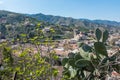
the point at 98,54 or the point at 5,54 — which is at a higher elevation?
the point at 98,54

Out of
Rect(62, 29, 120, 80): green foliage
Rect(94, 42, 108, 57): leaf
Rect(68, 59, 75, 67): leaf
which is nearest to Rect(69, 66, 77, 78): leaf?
Rect(62, 29, 120, 80): green foliage

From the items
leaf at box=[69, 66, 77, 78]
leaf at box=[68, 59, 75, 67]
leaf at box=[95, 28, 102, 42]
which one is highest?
leaf at box=[95, 28, 102, 42]

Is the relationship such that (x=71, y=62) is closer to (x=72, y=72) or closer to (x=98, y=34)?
(x=72, y=72)

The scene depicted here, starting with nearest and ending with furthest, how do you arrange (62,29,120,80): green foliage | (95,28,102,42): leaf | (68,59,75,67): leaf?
1. (62,29,120,80): green foliage
2. (95,28,102,42): leaf
3. (68,59,75,67): leaf

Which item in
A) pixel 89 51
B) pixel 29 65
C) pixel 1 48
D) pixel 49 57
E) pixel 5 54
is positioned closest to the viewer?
pixel 89 51

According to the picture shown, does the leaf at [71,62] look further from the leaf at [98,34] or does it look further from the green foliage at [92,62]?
the leaf at [98,34]

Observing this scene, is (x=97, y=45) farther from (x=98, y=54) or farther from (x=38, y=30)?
(x=38, y=30)

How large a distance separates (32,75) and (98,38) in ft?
13.3

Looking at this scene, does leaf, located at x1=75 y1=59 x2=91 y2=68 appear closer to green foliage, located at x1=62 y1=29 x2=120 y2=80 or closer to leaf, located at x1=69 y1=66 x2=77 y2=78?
green foliage, located at x1=62 y1=29 x2=120 y2=80

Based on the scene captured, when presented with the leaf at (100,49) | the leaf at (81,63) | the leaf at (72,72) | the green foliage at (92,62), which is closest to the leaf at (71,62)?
the green foliage at (92,62)

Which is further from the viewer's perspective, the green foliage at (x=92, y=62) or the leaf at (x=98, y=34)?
the leaf at (x=98, y=34)

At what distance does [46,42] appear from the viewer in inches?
364

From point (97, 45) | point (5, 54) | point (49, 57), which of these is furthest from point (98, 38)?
point (5, 54)

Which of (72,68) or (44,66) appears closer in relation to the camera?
(72,68)
